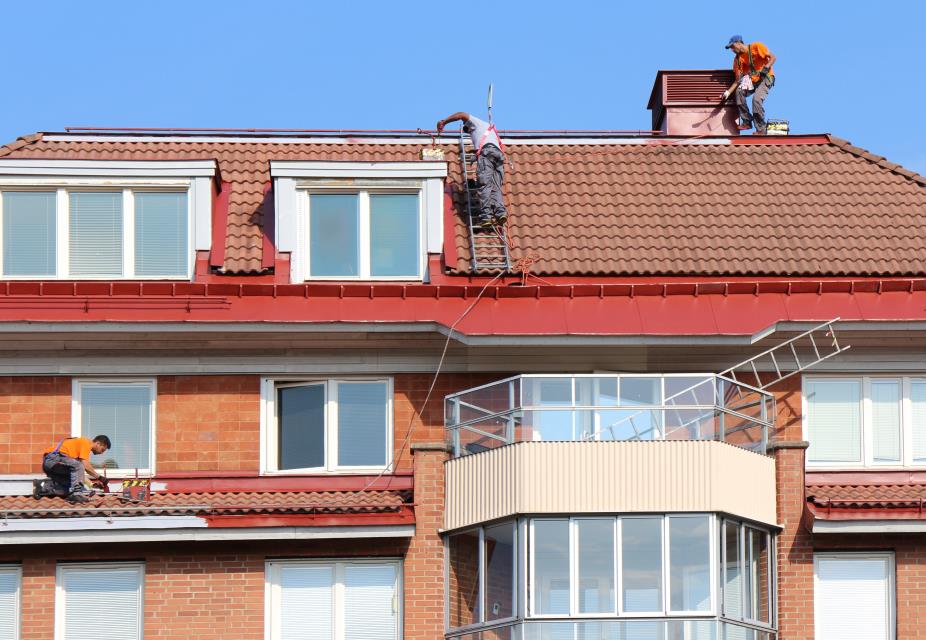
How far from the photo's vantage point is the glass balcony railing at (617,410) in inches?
1094

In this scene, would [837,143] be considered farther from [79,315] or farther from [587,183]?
[79,315]

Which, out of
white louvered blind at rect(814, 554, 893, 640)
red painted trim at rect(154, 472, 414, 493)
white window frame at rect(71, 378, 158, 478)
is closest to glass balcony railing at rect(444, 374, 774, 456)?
red painted trim at rect(154, 472, 414, 493)

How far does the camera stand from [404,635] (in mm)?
28188

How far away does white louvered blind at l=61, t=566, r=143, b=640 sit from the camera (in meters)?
28.3

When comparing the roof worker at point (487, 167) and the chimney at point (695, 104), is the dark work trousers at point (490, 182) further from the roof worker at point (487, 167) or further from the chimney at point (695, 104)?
the chimney at point (695, 104)

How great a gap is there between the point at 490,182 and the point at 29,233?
745 centimetres

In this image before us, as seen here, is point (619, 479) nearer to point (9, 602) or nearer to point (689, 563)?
point (689, 563)

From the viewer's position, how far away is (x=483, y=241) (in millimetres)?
31797

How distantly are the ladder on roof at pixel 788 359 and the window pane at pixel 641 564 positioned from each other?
351 centimetres

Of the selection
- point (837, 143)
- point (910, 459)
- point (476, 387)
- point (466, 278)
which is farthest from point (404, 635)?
point (837, 143)

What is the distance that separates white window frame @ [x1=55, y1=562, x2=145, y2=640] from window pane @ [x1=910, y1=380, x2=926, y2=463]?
38.3ft

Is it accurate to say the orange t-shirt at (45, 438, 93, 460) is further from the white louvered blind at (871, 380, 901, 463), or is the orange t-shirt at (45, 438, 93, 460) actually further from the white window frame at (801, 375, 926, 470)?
the white louvered blind at (871, 380, 901, 463)

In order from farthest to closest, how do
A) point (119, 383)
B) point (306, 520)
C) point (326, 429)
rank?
point (119, 383) < point (326, 429) < point (306, 520)

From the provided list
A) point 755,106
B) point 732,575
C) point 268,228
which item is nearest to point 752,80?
point 755,106
